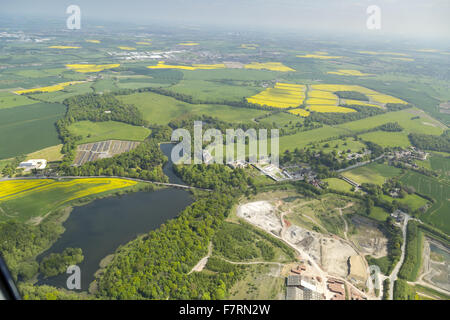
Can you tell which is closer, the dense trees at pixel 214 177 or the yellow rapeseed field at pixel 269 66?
the dense trees at pixel 214 177

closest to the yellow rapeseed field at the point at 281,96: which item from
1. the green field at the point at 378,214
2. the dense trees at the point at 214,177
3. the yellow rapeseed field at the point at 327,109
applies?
the yellow rapeseed field at the point at 327,109

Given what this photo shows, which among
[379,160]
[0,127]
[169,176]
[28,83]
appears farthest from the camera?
[28,83]

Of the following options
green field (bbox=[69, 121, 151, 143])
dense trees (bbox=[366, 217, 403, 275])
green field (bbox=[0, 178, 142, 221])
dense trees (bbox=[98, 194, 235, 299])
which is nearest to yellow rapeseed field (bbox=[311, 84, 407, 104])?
dense trees (bbox=[366, 217, 403, 275])

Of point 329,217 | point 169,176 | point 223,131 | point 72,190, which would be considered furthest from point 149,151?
point 329,217

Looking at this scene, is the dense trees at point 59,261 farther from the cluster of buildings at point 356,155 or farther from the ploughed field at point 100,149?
the cluster of buildings at point 356,155

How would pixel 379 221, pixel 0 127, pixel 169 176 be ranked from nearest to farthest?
1. pixel 379 221
2. pixel 169 176
3. pixel 0 127

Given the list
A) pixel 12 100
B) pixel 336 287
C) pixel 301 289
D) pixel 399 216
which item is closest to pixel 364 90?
pixel 399 216
